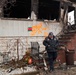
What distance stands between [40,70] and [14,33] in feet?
9.00

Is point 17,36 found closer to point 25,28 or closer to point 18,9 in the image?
point 25,28

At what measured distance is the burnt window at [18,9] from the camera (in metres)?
12.3

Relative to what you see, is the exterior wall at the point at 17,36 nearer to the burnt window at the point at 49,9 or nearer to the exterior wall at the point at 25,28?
the exterior wall at the point at 25,28

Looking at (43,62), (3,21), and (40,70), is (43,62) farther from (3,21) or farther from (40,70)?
(3,21)

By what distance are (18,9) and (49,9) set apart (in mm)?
2222

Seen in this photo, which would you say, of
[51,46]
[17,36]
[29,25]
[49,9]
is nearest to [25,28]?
[29,25]

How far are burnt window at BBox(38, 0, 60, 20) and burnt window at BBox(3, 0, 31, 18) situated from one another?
790 millimetres

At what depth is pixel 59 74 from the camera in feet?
32.8

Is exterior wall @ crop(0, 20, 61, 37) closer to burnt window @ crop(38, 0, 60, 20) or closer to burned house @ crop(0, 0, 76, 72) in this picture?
burned house @ crop(0, 0, 76, 72)

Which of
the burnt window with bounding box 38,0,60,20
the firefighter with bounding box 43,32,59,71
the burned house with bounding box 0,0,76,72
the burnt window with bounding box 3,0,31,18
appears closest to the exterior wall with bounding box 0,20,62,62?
the burned house with bounding box 0,0,76,72

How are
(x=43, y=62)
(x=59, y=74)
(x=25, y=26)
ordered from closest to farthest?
1. (x=59, y=74)
2. (x=43, y=62)
3. (x=25, y=26)

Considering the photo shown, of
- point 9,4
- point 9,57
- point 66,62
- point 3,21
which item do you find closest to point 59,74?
point 66,62

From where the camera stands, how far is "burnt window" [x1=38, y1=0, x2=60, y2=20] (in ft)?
44.9

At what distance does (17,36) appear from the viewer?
12.1 m
